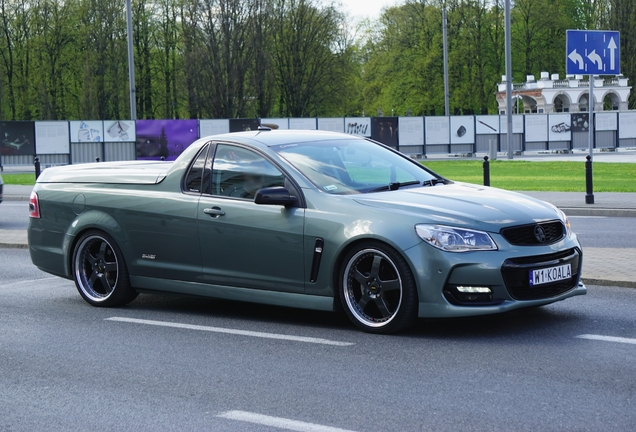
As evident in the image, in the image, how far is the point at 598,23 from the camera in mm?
84188

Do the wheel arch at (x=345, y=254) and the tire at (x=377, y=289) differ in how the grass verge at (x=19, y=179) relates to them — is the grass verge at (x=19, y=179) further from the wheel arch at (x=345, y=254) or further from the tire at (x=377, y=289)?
the tire at (x=377, y=289)

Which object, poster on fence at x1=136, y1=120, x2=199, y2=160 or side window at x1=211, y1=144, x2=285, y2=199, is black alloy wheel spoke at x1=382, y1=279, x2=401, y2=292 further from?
poster on fence at x1=136, y1=120, x2=199, y2=160

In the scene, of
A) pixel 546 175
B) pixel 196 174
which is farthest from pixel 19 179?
pixel 196 174

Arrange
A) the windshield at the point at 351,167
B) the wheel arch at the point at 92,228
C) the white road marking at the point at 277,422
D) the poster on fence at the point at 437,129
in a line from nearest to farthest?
the white road marking at the point at 277,422
the windshield at the point at 351,167
the wheel arch at the point at 92,228
the poster on fence at the point at 437,129

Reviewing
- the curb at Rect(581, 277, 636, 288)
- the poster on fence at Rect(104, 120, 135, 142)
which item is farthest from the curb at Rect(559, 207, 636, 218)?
the poster on fence at Rect(104, 120, 135, 142)

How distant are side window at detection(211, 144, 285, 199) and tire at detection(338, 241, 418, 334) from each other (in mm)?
1033

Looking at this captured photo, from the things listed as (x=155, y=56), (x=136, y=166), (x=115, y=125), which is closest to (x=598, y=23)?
(x=155, y=56)

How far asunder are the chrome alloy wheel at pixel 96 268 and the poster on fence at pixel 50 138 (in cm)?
3583

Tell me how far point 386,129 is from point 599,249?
122ft

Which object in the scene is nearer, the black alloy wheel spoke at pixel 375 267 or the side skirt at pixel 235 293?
the black alloy wheel spoke at pixel 375 267

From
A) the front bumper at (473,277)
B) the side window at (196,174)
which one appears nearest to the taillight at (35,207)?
the side window at (196,174)

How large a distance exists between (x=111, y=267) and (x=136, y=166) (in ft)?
3.43

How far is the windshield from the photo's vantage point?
26.2 feet

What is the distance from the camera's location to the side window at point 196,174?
862 cm
